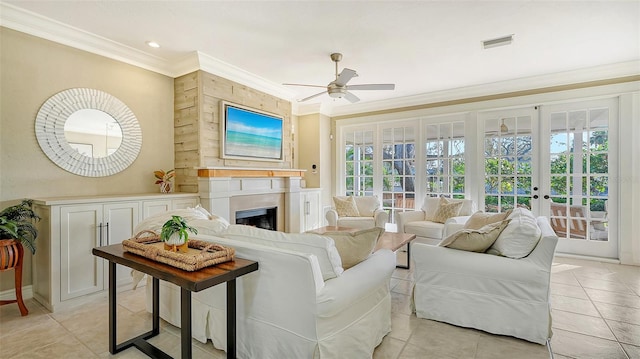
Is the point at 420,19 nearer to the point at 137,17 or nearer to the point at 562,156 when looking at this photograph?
the point at 137,17

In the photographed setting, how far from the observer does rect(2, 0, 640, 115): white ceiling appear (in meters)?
2.69

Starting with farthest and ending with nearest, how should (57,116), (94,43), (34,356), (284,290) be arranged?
(94,43), (57,116), (34,356), (284,290)

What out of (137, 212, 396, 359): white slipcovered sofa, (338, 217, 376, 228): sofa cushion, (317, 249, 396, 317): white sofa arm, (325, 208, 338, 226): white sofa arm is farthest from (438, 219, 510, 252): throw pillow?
(325, 208, 338, 226): white sofa arm

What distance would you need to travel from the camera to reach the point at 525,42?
131 inches

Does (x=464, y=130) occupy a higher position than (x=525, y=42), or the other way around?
(x=525, y=42)

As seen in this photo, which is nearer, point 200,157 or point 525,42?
point 525,42

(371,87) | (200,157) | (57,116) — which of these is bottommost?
(200,157)

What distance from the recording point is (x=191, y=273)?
150cm

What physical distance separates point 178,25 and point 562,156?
5315 mm

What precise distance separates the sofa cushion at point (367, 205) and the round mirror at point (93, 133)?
3696 millimetres

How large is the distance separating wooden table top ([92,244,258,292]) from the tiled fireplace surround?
1961 mm

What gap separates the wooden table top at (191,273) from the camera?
141 centimetres

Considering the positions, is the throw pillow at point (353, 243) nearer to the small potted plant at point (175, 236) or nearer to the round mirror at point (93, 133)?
the small potted plant at point (175, 236)

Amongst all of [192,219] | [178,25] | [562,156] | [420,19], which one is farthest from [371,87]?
[562,156]
